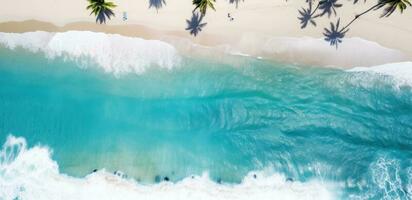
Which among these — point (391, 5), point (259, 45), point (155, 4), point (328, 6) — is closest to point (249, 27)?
point (259, 45)

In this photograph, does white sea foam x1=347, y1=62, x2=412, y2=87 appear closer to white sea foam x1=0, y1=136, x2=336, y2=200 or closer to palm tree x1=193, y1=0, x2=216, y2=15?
white sea foam x1=0, y1=136, x2=336, y2=200

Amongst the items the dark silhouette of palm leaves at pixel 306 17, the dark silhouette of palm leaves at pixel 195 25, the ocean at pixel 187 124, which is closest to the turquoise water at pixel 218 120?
the ocean at pixel 187 124

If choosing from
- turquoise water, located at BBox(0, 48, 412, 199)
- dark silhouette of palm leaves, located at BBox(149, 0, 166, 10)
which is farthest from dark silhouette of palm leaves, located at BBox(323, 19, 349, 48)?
dark silhouette of palm leaves, located at BBox(149, 0, 166, 10)

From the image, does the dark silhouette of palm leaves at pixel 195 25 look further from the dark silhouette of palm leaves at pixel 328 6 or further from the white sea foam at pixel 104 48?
the dark silhouette of palm leaves at pixel 328 6

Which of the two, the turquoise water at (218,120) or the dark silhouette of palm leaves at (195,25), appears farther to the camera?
the dark silhouette of palm leaves at (195,25)

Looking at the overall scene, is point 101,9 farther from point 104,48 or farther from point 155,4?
point 155,4
